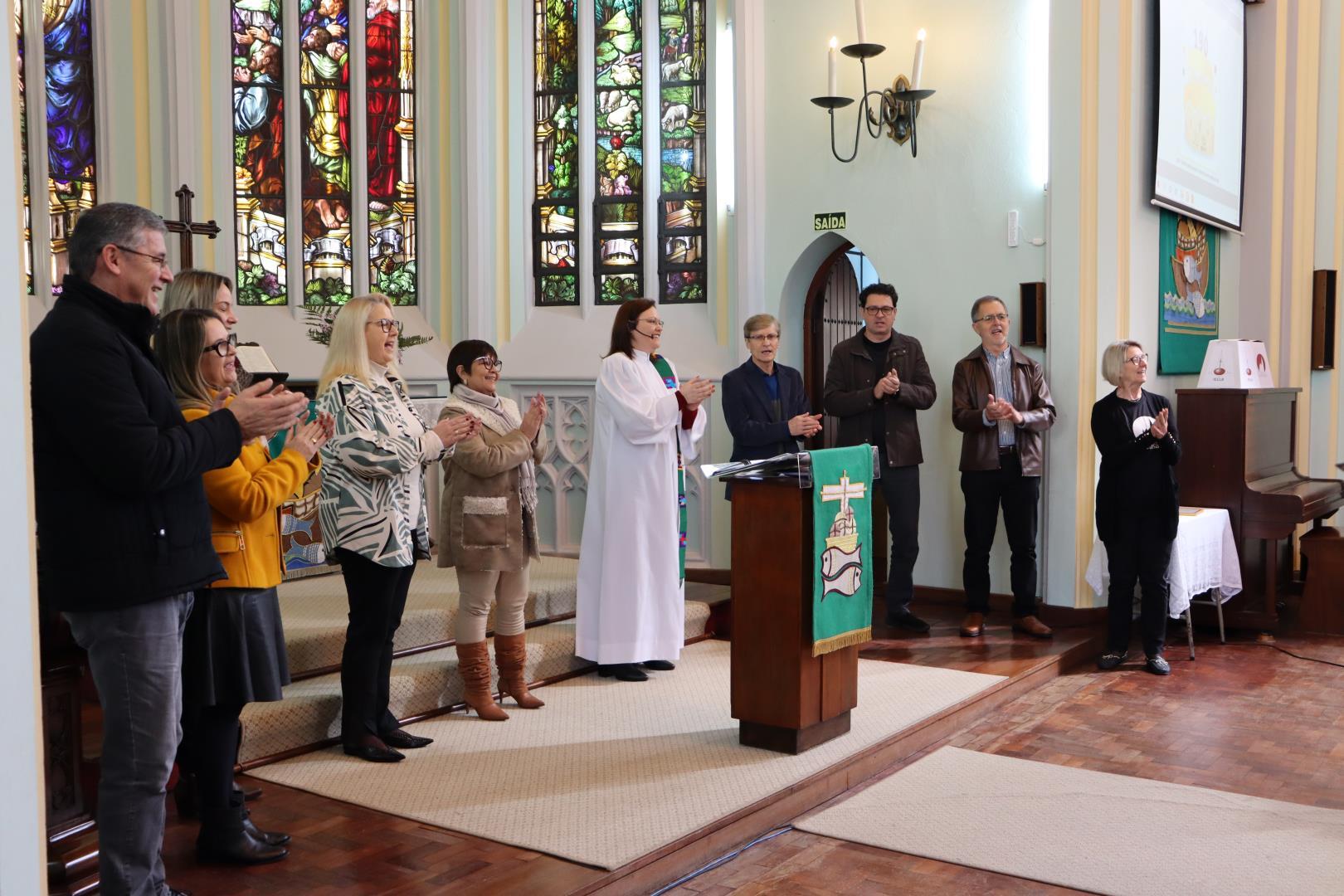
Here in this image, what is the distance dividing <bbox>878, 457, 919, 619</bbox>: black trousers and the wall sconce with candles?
1.84 metres

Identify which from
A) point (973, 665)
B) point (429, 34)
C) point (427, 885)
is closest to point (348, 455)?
point (427, 885)

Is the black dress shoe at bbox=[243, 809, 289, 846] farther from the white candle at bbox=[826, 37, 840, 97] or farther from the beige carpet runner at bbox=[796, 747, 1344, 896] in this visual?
the white candle at bbox=[826, 37, 840, 97]

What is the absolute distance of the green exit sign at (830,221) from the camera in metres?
6.82

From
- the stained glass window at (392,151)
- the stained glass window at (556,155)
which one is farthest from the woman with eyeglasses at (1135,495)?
the stained glass window at (392,151)

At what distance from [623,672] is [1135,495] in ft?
7.75

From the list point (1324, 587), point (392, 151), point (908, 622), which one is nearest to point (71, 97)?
point (392, 151)

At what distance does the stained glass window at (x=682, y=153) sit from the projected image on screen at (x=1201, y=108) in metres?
2.52

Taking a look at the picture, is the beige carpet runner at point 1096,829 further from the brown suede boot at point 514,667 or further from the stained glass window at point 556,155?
the stained glass window at point 556,155

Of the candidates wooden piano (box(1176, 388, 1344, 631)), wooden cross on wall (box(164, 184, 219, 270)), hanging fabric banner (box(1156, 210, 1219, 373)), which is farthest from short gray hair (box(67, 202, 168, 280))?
hanging fabric banner (box(1156, 210, 1219, 373))

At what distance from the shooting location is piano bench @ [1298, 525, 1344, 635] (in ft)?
21.1

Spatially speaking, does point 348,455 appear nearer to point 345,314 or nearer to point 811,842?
point 345,314

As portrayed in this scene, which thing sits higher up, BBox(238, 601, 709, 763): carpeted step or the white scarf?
the white scarf

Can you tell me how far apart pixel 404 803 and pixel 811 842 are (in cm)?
117

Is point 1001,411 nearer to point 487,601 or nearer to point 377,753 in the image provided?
point 487,601
